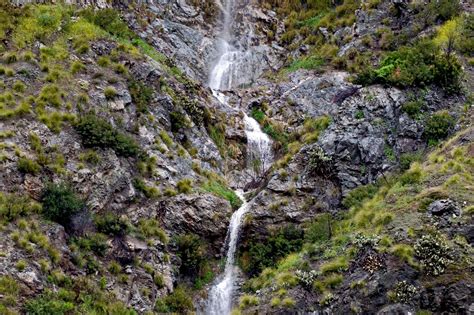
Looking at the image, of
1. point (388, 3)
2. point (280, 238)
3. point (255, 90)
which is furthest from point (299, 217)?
point (388, 3)

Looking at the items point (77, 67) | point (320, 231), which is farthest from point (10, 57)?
point (320, 231)

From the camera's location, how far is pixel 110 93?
2328 cm

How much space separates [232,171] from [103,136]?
788 cm

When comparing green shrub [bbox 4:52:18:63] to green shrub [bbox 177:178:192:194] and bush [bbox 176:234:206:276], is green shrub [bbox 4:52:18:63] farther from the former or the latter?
bush [bbox 176:234:206:276]

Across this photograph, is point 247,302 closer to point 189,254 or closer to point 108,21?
point 189,254

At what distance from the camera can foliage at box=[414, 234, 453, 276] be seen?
15.0 m

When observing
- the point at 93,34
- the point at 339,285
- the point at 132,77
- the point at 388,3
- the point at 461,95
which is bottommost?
the point at 339,285

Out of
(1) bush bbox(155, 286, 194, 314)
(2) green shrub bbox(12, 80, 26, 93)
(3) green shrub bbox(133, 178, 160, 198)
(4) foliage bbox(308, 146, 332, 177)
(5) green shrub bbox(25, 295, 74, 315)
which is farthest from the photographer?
(4) foliage bbox(308, 146, 332, 177)

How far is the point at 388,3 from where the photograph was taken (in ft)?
112

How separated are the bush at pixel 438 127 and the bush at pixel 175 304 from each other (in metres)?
13.4

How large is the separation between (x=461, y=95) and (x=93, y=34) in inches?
799

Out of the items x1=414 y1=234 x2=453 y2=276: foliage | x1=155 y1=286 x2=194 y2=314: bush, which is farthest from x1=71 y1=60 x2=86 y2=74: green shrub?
x1=414 y1=234 x2=453 y2=276: foliage

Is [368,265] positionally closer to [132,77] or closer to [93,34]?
[132,77]

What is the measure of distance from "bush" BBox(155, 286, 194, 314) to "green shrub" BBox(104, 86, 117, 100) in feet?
32.9
